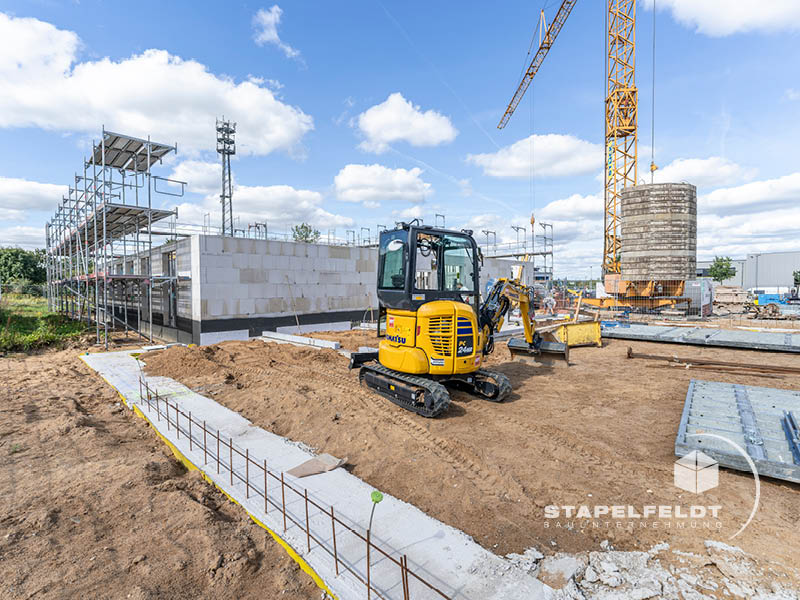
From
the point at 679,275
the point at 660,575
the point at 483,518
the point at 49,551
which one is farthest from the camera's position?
the point at 679,275

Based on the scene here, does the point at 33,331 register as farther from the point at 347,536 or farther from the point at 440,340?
the point at 347,536

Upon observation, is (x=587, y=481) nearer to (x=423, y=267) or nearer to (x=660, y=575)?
(x=660, y=575)

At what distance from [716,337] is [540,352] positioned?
800 cm

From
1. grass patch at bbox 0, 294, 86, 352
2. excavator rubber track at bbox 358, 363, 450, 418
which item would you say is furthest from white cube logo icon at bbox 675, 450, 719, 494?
grass patch at bbox 0, 294, 86, 352

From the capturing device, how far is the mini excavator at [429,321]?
725 centimetres

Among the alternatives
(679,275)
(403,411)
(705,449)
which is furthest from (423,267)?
(679,275)

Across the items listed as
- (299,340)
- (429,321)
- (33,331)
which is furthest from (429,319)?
(33,331)

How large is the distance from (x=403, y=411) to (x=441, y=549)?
396 centimetres

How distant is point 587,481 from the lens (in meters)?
5.06

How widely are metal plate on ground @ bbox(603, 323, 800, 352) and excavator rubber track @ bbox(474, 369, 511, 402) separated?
10437 millimetres

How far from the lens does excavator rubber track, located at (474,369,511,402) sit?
812 centimetres

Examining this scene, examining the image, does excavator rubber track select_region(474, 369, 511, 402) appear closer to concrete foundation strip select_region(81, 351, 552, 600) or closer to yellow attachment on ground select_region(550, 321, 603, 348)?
concrete foundation strip select_region(81, 351, 552, 600)

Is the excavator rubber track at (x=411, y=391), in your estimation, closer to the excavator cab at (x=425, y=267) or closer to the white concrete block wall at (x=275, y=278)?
the excavator cab at (x=425, y=267)

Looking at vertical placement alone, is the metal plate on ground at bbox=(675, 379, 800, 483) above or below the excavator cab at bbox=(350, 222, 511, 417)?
below
